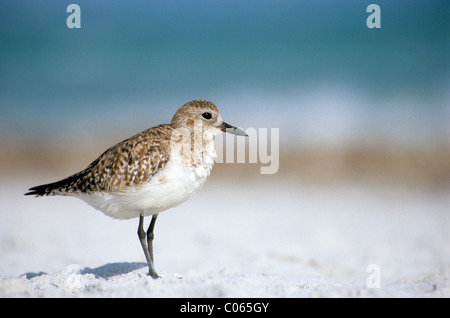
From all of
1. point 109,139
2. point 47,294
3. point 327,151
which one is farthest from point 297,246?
point 109,139

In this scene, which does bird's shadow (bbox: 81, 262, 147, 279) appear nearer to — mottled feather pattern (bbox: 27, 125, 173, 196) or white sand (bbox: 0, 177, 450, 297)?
white sand (bbox: 0, 177, 450, 297)

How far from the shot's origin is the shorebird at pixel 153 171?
4.21m

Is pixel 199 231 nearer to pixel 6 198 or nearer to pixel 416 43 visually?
pixel 6 198

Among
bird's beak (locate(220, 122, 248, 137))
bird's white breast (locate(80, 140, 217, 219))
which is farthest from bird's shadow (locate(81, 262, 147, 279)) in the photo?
bird's beak (locate(220, 122, 248, 137))

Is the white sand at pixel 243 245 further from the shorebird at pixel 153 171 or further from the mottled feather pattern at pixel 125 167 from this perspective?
the mottled feather pattern at pixel 125 167

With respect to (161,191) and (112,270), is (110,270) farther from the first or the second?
(161,191)

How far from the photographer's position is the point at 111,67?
2062 cm

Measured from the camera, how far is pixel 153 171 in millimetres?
4203

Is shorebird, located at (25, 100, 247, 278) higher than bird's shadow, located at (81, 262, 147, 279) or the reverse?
higher

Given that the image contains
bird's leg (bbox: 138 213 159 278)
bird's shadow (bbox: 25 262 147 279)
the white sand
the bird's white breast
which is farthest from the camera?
bird's shadow (bbox: 25 262 147 279)

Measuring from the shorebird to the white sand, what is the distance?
67 cm

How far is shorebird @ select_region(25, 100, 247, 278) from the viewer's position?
4.21 meters

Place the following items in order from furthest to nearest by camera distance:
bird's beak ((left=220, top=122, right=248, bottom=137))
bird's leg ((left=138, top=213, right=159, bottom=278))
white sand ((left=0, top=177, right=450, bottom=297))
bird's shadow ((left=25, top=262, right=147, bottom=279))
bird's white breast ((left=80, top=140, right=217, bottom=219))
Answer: bird's beak ((left=220, top=122, right=248, bottom=137))
bird's shadow ((left=25, top=262, right=147, bottom=279))
bird's leg ((left=138, top=213, right=159, bottom=278))
bird's white breast ((left=80, top=140, right=217, bottom=219))
white sand ((left=0, top=177, right=450, bottom=297))

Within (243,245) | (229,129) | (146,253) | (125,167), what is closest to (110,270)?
(146,253)
